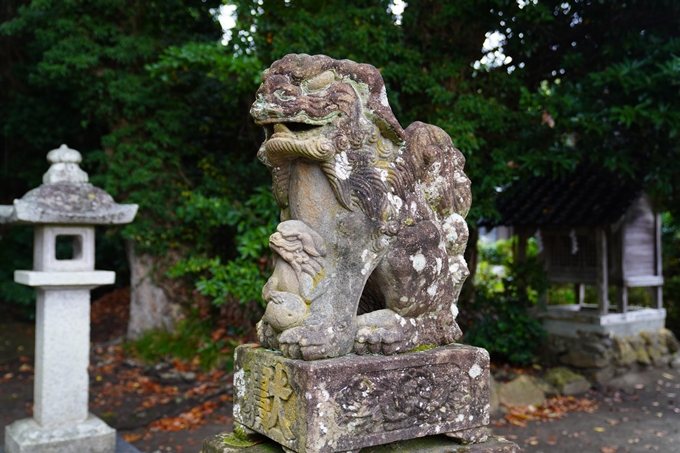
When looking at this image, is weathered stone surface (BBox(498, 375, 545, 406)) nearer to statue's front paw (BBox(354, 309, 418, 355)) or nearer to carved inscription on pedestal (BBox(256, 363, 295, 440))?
statue's front paw (BBox(354, 309, 418, 355))

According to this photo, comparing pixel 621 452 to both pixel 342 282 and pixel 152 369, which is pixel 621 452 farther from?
pixel 152 369

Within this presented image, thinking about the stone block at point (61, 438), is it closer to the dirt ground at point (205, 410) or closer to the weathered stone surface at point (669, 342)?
the dirt ground at point (205, 410)

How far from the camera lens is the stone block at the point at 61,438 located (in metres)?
5.41

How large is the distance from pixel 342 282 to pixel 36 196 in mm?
4037

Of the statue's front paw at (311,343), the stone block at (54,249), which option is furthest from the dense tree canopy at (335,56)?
the statue's front paw at (311,343)

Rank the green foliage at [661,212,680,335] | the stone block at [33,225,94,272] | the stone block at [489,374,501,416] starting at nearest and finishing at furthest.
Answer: the stone block at [33,225,94,272] < the stone block at [489,374,501,416] < the green foliage at [661,212,680,335]

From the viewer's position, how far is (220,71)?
686 centimetres

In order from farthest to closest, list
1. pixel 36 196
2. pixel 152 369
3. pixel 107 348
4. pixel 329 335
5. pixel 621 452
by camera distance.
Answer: pixel 107 348
pixel 152 369
pixel 621 452
pixel 36 196
pixel 329 335

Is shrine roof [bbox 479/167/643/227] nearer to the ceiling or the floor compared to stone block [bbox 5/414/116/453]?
nearer to the ceiling

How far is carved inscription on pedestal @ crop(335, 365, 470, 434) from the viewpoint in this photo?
2.46 m

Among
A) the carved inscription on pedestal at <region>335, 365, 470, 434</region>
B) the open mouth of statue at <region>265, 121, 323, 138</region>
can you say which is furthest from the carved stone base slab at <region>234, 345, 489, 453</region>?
the open mouth of statue at <region>265, 121, 323, 138</region>

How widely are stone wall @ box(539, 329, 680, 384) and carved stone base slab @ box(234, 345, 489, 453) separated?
6.44 m

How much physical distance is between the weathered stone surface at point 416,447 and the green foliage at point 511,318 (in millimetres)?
5418

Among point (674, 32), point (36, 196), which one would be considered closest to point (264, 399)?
point (36, 196)
